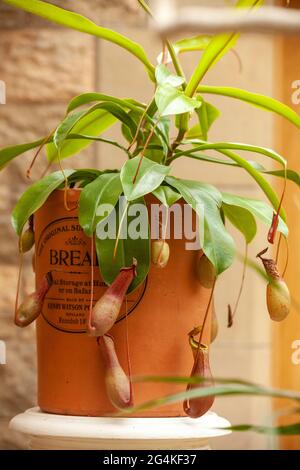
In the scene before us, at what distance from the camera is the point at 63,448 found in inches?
29.9

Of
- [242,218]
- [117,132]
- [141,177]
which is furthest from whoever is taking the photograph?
[117,132]

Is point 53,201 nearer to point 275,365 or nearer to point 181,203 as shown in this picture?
point 181,203

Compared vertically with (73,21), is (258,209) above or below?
below

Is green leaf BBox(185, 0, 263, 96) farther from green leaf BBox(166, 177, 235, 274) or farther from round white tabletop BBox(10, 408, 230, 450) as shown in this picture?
round white tabletop BBox(10, 408, 230, 450)

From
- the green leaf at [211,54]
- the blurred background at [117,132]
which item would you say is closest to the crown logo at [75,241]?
the green leaf at [211,54]

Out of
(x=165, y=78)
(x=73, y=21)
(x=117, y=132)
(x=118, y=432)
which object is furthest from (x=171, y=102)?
(x=117, y=132)

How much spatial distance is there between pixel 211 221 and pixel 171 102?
124 mm

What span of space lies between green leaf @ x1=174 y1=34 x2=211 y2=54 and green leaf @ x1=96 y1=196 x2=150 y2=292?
11.7 inches

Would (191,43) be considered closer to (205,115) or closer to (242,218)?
(205,115)

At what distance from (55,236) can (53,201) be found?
38 millimetres

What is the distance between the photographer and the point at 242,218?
84cm

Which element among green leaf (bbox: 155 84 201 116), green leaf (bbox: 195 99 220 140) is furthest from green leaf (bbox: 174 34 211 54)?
green leaf (bbox: 155 84 201 116)

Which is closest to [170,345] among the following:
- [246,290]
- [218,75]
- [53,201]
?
[53,201]

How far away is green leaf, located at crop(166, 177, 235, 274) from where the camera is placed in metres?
0.72
